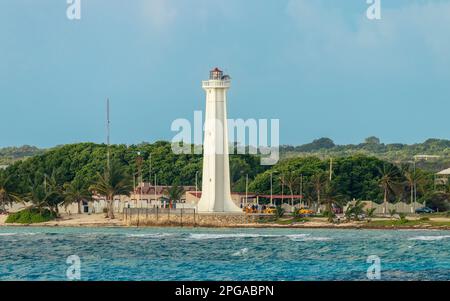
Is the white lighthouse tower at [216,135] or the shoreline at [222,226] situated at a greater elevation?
the white lighthouse tower at [216,135]

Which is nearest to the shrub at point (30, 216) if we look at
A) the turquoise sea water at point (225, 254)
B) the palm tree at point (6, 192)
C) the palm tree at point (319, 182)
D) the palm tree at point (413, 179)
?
the palm tree at point (6, 192)

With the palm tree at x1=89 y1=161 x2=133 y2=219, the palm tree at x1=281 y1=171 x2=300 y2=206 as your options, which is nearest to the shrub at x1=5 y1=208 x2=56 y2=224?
the palm tree at x1=89 y1=161 x2=133 y2=219

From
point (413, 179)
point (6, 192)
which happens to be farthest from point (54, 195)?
point (413, 179)

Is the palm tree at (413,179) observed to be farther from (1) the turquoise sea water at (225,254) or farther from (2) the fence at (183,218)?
(1) the turquoise sea water at (225,254)

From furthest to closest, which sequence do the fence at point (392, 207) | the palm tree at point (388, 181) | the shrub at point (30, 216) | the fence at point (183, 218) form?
the palm tree at point (388, 181), the fence at point (392, 207), the shrub at point (30, 216), the fence at point (183, 218)

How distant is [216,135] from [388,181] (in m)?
34.0

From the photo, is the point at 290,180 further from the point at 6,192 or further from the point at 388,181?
the point at 6,192

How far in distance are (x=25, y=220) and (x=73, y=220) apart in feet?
17.3

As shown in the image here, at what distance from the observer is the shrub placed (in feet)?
394

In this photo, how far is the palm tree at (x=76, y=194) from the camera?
12515 cm

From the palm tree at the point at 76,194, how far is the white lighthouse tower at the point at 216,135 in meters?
26.7

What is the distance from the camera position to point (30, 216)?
121 metres

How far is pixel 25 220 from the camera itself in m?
121

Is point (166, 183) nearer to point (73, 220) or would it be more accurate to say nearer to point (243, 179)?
point (243, 179)
